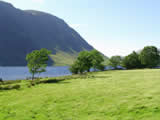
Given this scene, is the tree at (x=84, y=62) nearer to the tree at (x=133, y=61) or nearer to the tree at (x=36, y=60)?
the tree at (x=36, y=60)

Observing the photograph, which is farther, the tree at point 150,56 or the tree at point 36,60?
the tree at point 150,56

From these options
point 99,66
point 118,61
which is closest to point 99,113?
point 99,66

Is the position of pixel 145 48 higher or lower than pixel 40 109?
higher

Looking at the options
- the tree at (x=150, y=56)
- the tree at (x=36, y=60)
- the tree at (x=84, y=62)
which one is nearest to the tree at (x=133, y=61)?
the tree at (x=150, y=56)

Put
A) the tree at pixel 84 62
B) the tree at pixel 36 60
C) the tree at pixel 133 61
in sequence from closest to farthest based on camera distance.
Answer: the tree at pixel 36 60 → the tree at pixel 84 62 → the tree at pixel 133 61

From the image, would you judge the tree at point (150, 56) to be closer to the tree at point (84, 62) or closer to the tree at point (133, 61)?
the tree at point (133, 61)

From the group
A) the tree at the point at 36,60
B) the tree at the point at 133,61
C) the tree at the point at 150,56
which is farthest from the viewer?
the tree at the point at 133,61

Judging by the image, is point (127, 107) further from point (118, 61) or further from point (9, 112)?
point (118, 61)

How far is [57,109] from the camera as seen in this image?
15.9 m

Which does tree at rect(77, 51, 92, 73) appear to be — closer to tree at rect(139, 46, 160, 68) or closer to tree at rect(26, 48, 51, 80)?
tree at rect(26, 48, 51, 80)

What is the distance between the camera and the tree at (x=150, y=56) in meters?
114

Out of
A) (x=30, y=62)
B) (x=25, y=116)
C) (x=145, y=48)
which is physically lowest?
(x=25, y=116)

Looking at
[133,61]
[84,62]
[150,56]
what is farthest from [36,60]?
[133,61]

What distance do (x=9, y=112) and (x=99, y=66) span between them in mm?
108178
